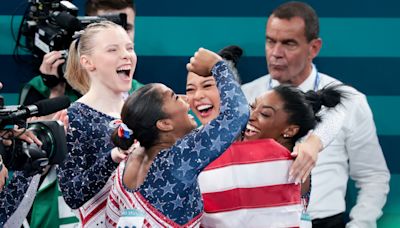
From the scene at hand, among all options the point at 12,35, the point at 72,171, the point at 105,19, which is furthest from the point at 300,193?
the point at 12,35

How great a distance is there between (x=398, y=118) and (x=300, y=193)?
1.88 meters

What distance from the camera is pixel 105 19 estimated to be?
14.9 feet

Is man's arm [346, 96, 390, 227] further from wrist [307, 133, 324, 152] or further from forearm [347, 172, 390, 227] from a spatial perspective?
wrist [307, 133, 324, 152]

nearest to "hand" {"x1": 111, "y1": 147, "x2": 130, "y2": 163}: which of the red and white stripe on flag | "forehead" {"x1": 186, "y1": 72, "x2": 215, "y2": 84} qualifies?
the red and white stripe on flag

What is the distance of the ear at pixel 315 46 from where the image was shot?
5148mm

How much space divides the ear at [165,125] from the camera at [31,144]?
0.33 meters

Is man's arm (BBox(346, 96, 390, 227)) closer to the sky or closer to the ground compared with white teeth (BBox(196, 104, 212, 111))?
closer to the ground

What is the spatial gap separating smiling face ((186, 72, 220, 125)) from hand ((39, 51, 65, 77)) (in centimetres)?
76

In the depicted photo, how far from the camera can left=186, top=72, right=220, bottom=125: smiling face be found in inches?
165

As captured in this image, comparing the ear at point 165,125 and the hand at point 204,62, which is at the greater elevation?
the hand at point 204,62

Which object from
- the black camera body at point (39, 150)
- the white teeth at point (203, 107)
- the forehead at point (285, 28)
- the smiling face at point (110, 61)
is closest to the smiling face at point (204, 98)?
the white teeth at point (203, 107)

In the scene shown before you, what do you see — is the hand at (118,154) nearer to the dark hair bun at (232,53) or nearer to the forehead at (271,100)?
the forehead at (271,100)

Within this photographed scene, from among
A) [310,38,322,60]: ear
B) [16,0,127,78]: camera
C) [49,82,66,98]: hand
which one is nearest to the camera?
[16,0,127,78]: camera

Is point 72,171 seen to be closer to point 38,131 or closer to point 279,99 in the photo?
point 38,131
